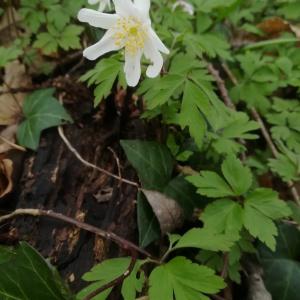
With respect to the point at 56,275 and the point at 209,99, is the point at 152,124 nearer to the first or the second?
the point at 209,99

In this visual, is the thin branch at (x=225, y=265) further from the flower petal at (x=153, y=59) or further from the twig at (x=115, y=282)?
the flower petal at (x=153, y=59)

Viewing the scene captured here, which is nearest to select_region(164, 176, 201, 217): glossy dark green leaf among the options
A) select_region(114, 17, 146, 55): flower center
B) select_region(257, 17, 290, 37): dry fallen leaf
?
select_region(114, 17, 146, 55): flower center

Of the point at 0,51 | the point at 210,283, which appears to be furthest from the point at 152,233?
the point at 0,51

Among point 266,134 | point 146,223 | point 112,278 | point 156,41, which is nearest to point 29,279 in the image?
point 112,278

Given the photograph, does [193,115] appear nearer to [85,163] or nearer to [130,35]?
[130,35]

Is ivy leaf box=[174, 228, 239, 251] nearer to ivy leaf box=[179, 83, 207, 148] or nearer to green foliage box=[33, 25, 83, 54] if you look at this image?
ivy leaf box=[179, 83, 207, 148]
